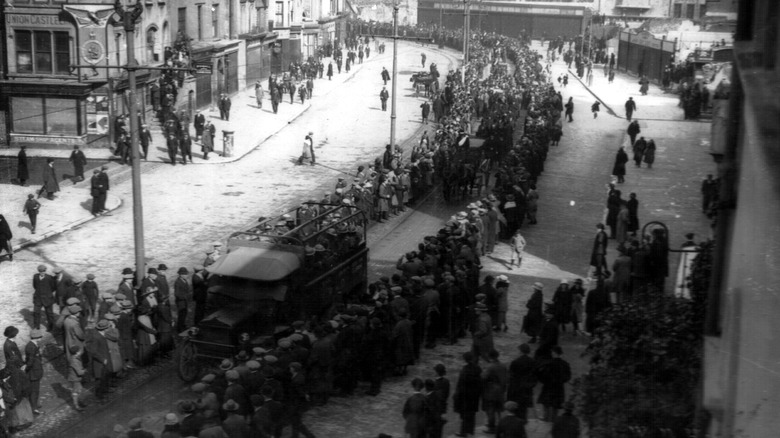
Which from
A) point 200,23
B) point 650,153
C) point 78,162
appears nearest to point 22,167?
point 78,162

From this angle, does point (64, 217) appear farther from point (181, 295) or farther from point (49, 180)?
point (181, 295)

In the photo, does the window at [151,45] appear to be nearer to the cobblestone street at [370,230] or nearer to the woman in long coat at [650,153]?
the cobblestone street at [370,230]

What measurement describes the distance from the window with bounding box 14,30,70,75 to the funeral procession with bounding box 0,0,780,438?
74 mm

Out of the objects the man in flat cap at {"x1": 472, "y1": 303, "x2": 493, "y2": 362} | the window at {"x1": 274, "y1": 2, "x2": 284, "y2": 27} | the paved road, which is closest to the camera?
the man in flat cap at {"x1": 472, "y1": 303, "x2": 493, "y2": 362}

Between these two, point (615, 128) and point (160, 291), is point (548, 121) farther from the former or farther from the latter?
point (160, 291)

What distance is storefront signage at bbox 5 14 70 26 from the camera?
35.9m

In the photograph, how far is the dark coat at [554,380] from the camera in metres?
14.1

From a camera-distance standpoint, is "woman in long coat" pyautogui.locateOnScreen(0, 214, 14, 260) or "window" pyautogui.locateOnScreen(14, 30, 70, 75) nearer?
"woman in long coat" pyautogui.locateOnScreen(0, 214, 14, 260)

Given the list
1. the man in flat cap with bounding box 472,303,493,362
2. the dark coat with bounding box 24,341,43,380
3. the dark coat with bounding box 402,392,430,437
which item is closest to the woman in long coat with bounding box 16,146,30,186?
the dark coat with bounding box 24,341,43,380

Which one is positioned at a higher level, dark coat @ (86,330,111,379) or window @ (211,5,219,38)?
window @ (211,5,219,38)

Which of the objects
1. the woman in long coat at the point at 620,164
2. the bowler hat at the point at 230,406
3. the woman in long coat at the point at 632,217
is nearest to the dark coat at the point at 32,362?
the bowler hat at the point at 230,406

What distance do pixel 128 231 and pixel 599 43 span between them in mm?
61518

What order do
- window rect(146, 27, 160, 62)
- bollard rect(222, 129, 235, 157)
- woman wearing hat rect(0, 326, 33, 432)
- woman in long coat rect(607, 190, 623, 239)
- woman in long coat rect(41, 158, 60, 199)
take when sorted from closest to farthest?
woman wearing hat rect(0, 326, 33, 432) < woman in long coat rect(607, 190, 623, 239) < woman in long coat rect(41, 158, 60, 199) < bollard rect(222, 129, 235, 157) < window rect(146, 27, 160, 62)

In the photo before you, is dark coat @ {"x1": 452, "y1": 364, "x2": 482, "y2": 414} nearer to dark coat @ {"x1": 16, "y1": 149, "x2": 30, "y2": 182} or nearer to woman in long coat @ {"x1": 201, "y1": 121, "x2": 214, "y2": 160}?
dark coat @ {"x1": 16, "y1": 149, "x2": 30, "y2": 182}
